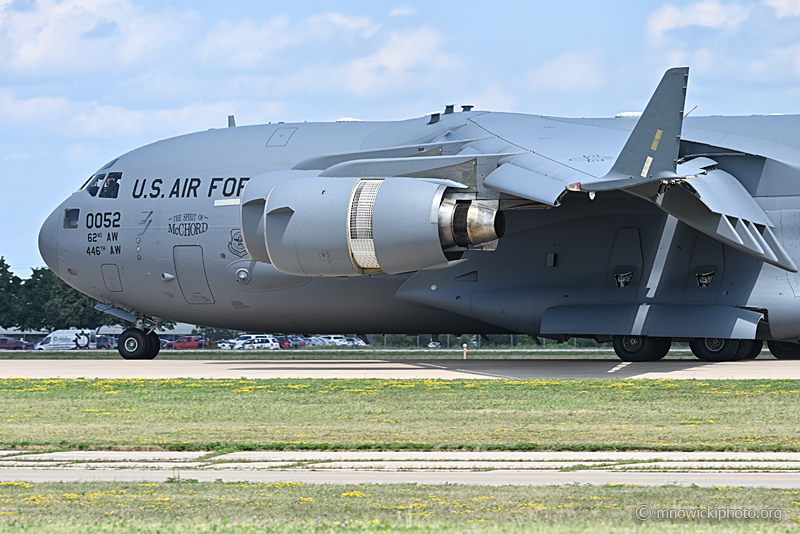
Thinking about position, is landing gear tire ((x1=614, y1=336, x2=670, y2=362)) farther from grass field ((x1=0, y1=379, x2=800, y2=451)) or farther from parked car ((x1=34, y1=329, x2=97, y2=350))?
parked car ((x1=34, y1=329, x2=97, y2=350))

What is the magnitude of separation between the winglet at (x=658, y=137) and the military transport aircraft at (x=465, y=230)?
21 mm

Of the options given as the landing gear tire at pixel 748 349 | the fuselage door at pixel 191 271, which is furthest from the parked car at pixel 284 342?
the landing gear tire at pixel 748 349

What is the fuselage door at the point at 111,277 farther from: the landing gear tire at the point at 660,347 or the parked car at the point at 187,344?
the parked car at the point at 187,344

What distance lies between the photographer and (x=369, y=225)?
58.3ft

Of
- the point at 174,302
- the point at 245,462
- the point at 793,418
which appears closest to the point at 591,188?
the point at 793,418

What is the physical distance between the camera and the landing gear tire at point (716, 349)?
68.1ft

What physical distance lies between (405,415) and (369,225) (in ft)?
20.9

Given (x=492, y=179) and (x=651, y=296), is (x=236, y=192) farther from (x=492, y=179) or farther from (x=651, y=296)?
(x=651, y=296)

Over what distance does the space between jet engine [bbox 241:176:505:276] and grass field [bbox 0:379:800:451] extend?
236cm

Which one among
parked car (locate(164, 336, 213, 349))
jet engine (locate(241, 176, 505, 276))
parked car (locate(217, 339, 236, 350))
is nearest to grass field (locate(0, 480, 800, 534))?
jet engine (locate(241, 176, 505, 276))

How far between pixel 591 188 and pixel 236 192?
32.2 ft

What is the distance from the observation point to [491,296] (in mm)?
21250

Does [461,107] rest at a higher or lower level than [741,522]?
higher

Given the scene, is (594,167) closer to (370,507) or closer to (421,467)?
(421,467)
